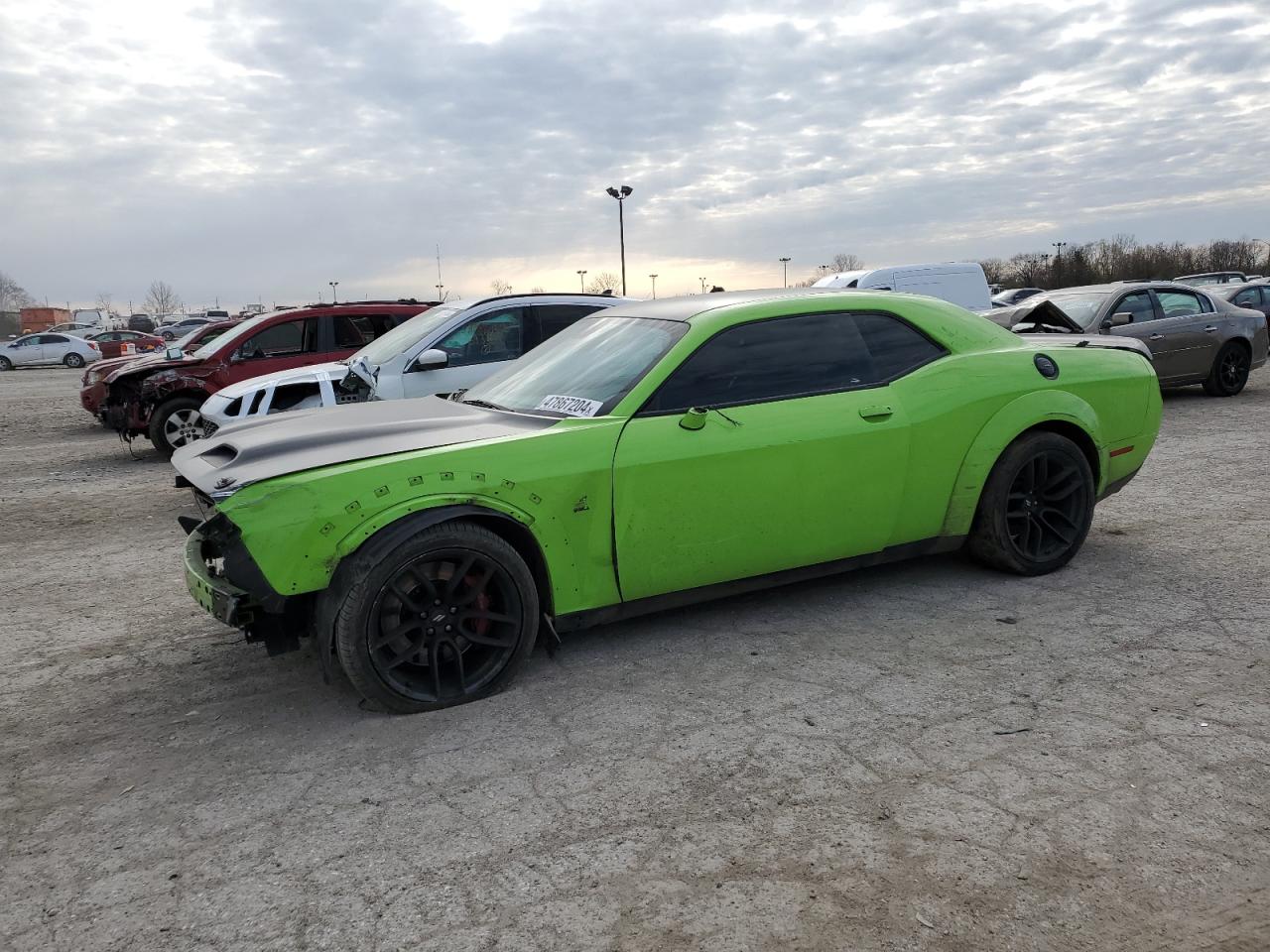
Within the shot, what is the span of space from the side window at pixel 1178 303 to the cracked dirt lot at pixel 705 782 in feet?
28.2

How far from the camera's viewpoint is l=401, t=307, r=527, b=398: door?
330 inches

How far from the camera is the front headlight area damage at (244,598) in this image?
3520 mm

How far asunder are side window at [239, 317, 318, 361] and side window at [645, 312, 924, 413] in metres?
8.03

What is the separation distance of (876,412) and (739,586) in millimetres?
1059

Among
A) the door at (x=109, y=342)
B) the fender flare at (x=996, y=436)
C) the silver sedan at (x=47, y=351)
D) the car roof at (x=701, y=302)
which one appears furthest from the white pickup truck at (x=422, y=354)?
the silver sedan at (x=47, y=351)

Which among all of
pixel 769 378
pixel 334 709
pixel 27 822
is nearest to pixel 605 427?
pixel 769 378

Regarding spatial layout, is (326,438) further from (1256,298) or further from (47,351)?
(47,351)

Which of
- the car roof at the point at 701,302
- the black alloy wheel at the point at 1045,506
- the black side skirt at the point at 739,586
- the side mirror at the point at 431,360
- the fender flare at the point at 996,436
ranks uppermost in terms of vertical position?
the car roof at the point at 701,302

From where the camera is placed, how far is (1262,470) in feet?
26.0

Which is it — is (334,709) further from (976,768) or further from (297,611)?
(976,768)

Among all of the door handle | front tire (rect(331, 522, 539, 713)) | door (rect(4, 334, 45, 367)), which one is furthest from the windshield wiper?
door (rect(4, 334, 45, 367))

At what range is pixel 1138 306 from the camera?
40.6 feet

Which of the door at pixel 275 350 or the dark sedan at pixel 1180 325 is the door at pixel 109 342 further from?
the dark sedan at pixel 1180 325

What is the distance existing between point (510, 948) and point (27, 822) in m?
1.80
